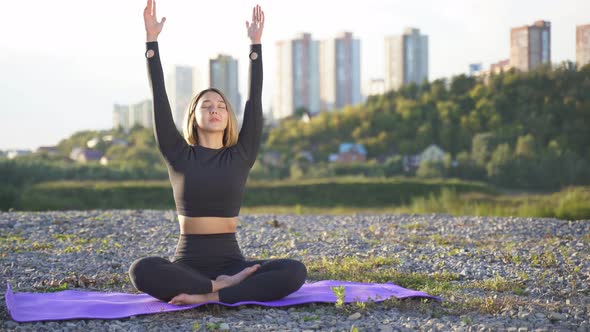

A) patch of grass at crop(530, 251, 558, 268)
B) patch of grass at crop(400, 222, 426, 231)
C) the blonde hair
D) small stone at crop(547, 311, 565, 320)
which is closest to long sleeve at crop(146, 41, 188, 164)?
the blonde hair

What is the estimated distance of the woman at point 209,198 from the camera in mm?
4961

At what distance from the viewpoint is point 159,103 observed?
5078 millimetres

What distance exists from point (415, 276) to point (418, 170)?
91.1 feet

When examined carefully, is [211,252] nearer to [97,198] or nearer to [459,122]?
[97,198]

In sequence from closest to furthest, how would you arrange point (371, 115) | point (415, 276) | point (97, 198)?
point (415, 276) → point (97, 198) → point (371, 115)

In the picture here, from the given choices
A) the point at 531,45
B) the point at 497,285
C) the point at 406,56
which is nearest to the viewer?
the point at 497,285

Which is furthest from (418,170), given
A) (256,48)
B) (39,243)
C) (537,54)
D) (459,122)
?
(256,48)

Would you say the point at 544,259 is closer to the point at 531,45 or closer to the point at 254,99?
the point at 254,99

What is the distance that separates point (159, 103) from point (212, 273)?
3.87 ft

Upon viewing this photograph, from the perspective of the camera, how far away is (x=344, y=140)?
137 feet

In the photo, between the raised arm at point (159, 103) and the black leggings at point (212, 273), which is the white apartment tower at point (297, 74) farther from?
the black leggings at point (212, 273)

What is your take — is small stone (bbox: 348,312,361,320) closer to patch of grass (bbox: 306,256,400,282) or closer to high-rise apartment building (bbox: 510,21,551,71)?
patch of grass (bbox: 306,256,400,282)

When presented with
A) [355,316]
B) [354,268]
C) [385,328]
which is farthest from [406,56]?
[385,328]

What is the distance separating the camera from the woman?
496 centimetres
